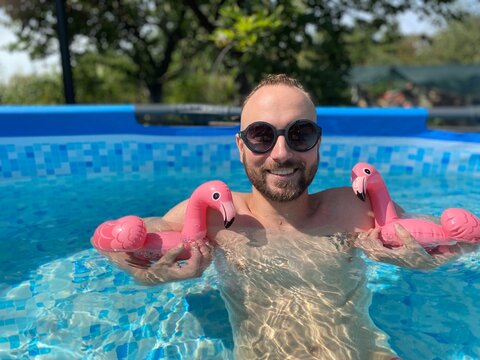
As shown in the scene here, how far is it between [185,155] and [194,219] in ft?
10.5

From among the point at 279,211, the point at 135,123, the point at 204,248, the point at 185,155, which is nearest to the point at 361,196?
the point at 279,211

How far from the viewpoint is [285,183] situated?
2.12m

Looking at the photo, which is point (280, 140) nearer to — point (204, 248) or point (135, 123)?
point (204, 248)

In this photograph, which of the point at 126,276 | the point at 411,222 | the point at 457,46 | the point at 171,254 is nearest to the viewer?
the point at 171,254

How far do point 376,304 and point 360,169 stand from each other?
0.71 m

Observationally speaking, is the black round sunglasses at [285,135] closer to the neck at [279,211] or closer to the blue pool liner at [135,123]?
the neck at [279,211]

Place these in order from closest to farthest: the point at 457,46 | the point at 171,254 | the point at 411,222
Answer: the point at 171,254
the point at 411,222
the point at 457,46

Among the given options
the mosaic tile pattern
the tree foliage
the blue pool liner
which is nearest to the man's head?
the mosaic tile pattern

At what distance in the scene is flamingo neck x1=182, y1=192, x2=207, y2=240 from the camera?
2160mm

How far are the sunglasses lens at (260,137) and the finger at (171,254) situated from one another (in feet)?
1.74

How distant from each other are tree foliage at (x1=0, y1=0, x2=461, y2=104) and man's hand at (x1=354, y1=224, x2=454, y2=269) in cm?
461

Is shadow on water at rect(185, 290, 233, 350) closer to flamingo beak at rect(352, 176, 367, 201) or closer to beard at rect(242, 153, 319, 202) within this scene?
beard at rect(242, 153, 319, 202)

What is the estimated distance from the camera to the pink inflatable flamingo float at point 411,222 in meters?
2.14

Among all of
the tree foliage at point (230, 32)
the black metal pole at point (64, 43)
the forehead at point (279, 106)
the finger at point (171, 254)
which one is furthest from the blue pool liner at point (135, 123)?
the finger at point (171, 254)
